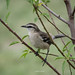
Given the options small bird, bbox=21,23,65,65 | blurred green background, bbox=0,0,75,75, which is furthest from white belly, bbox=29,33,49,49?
blurred green background, bbox=0,0,75,75

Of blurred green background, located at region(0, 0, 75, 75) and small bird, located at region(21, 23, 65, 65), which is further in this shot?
blurred green background, located at region(0, 0, 75, 75)

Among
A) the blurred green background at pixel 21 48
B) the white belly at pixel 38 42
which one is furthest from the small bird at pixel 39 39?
the blurred green background at pixel 21 48

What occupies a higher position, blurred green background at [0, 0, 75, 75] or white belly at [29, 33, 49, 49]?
white belly at [29, 33, 49, 49]

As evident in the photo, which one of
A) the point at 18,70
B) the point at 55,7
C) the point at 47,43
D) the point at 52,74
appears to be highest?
the point at 47,43

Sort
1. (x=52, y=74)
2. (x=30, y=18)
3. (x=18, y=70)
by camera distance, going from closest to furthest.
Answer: (x=52, y=74) → (x=18, y=70) → (x=30, y=18)

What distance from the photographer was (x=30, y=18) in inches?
475

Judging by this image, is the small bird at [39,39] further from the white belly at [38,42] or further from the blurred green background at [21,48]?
the blurred green background at [21,48]

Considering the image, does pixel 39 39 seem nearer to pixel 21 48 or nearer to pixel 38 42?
pixel 38 42

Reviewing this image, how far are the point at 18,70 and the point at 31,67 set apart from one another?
496mm

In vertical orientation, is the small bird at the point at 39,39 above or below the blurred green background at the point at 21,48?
above

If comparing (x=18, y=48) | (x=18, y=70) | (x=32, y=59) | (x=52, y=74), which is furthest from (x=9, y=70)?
(x=52, y=74)

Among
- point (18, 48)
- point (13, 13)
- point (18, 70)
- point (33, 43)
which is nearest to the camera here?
point (33, 43)

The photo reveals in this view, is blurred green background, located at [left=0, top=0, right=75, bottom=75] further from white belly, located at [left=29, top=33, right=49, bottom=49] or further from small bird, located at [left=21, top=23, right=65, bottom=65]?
white belly, located at [left=29, top=33, right=49, bottom=49]

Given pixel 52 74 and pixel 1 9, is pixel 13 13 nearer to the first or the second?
pixel 1 9
